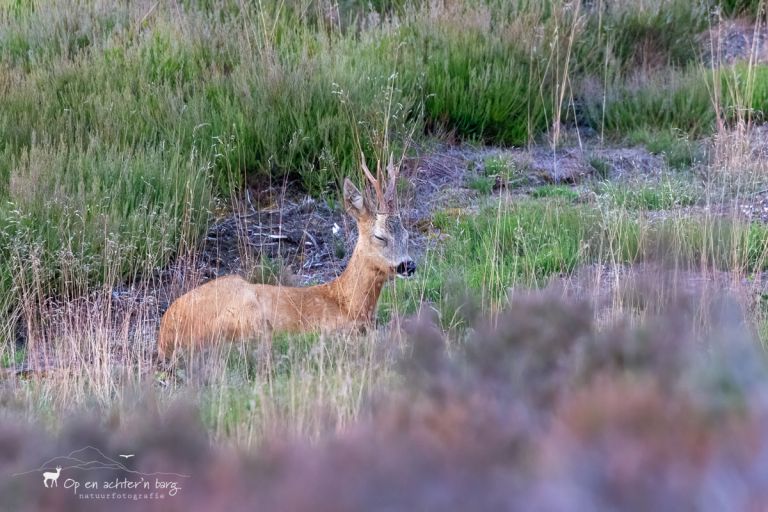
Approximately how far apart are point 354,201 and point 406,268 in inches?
26.9

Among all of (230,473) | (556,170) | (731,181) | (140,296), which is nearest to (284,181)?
(140,296)

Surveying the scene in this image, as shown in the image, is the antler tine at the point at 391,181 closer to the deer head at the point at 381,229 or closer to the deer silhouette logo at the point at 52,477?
the deer head at the point at 381,229

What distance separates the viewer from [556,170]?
9852 millimetres

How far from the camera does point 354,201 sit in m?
7.50

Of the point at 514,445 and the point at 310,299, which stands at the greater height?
the point at 514,445

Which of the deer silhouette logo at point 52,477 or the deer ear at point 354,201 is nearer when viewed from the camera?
the deer silhouette logo at point 52,477

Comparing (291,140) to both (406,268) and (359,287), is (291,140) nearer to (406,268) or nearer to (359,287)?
(359,287)

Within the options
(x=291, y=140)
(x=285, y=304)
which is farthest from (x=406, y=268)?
(x=291, y=140)

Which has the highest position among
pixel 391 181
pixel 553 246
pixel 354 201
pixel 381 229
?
pixel 391 181

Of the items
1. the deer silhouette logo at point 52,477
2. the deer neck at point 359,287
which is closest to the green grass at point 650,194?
the deer neck at point 359,287

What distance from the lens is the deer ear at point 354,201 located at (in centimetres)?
743

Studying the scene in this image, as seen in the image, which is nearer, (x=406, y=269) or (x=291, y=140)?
(x=406, y=269)

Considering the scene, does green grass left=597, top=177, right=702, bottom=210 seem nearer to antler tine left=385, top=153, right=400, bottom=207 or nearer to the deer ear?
antler tine left=385, top=153, right=400, bottom=207

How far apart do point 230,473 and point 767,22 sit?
519 inches
